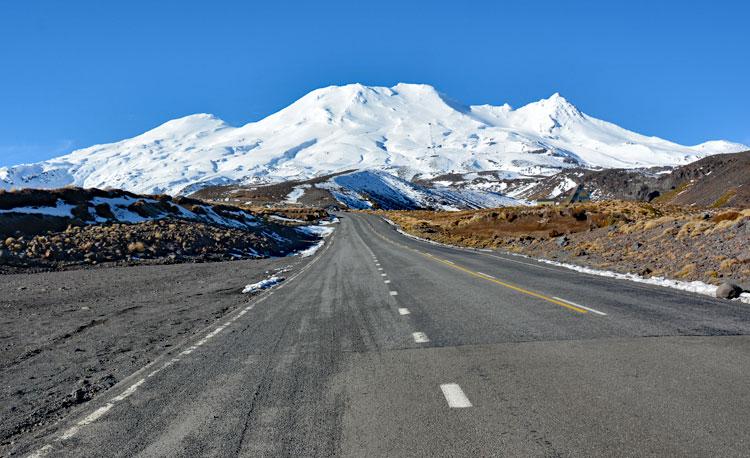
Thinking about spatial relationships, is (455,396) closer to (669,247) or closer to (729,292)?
(729,292)

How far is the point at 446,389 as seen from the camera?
5.74m

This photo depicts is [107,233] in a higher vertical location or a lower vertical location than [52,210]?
lower

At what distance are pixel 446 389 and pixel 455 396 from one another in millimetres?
235

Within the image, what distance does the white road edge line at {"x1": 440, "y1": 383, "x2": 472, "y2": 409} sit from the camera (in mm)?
5250

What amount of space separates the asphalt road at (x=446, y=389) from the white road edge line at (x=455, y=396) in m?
0.03

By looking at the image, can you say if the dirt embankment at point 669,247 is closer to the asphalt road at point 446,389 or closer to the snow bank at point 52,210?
the asphalt road at point 446,389

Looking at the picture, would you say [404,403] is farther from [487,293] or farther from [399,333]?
[487,293]

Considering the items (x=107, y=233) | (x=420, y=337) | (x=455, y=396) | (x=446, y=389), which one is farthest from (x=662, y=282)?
(x=107, y=233)

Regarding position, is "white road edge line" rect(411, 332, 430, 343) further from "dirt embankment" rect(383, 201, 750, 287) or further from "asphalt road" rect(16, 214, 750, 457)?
"dirt embankment" rect(383, 201, 750, 287)

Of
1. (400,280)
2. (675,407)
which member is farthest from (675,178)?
(675,407)

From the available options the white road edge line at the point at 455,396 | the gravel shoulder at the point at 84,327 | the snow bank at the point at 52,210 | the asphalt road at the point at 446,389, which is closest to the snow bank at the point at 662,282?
the asphalt road at the point at 446,389

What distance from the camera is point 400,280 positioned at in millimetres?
18172

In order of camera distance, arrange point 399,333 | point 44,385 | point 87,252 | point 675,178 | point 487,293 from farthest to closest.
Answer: point 675,178 → point 87,252 → point 487,293 → point 399,333 → point 44,385

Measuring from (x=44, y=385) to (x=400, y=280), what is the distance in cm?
1231
